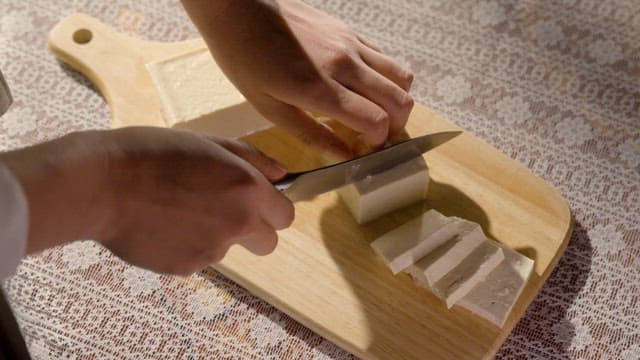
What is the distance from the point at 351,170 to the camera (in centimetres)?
107

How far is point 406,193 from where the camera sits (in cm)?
115

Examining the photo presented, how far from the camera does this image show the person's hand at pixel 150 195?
27.8 inches

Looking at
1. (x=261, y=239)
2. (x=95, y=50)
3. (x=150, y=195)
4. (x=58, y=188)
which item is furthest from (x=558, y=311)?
(x=95, y=50)

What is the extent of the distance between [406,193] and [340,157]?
0.41ft

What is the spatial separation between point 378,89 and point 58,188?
55 centimetres

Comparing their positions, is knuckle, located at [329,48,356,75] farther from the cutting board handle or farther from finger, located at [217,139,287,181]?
the cutting board handle

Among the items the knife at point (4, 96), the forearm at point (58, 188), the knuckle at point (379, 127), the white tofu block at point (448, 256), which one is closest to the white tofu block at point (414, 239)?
the white tofu block at point (448, 256)

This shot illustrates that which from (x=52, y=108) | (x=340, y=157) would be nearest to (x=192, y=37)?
(x=52, y=108)

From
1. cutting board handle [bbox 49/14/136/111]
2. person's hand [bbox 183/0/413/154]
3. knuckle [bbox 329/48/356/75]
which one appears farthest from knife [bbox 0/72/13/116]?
knuckle [bbox 329/48/356/75]

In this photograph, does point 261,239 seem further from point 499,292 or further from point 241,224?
point 499,292

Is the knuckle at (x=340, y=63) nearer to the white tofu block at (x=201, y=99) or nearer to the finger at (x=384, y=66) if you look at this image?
the finger at (x=384, y=66)

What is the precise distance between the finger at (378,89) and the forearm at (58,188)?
0.48 m

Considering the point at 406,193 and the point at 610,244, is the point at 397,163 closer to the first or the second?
the point at 406,193

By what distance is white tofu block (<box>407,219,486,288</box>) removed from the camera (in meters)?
1.04
